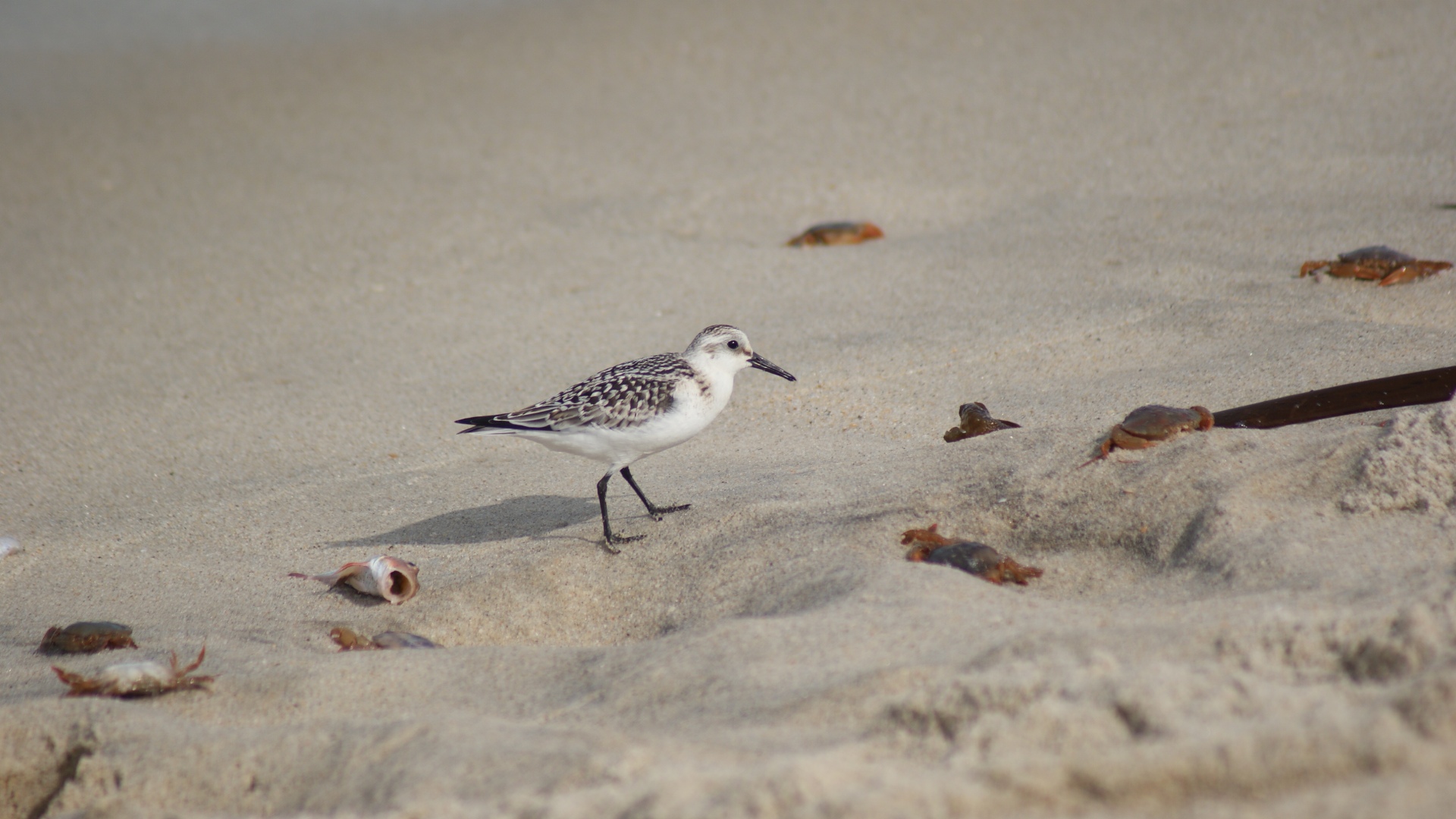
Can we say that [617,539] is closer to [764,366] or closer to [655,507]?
[655,507]

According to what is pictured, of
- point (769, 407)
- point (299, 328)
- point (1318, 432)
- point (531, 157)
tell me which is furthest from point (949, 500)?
point (531, 157)

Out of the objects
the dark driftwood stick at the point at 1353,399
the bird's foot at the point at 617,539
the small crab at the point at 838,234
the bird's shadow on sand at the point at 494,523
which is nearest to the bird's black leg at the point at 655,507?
the bird's foot at the point at 617,539

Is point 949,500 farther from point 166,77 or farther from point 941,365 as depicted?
point 166,77

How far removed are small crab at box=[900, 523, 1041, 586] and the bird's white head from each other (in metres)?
1.29

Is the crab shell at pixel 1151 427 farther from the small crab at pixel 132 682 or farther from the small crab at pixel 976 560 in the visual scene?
the small crab at pixel 132 682

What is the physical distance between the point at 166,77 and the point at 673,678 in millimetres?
9478

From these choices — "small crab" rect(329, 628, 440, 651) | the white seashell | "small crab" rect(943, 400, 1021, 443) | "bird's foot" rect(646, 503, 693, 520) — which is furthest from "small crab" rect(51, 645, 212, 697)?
"small crab" rect(943, 400, 1021, 443)

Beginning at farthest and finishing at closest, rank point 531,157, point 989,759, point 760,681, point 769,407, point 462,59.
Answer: point 462,59
point 531,157
point 769,407
point 760,681
point 989,759

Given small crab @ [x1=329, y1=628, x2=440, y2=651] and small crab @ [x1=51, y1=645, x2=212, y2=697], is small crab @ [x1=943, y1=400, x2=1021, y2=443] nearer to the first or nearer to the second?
small crab @ [x1=329, y1=628, x2=440, y2=651]

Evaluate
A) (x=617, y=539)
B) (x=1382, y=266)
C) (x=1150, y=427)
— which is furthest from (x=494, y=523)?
(x=1382, y=266)

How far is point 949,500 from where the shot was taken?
12.1 ft

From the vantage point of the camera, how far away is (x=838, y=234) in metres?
6.75

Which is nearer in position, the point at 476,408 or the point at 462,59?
the point at 476,408

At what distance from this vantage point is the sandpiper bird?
411cm
